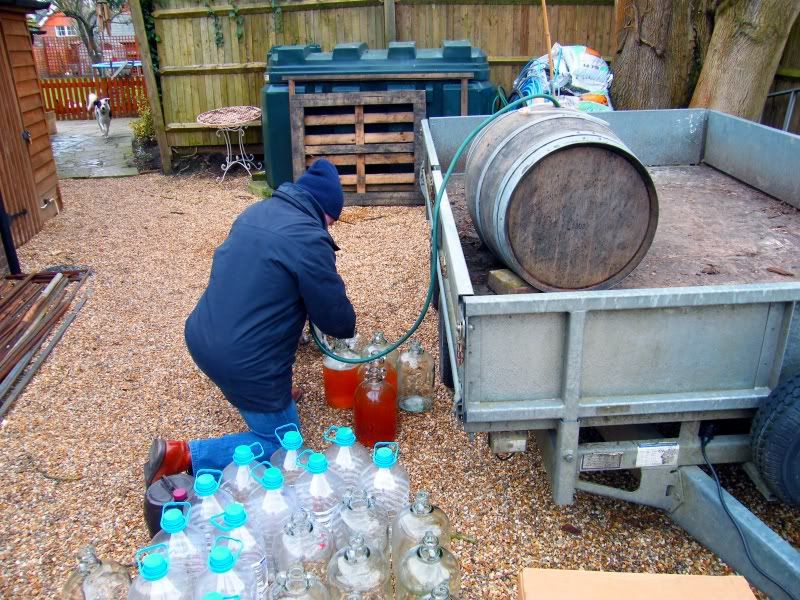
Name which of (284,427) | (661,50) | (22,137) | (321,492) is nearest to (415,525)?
(321,492)

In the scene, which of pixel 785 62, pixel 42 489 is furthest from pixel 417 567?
pixel 785 62

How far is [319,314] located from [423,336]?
1.81 m

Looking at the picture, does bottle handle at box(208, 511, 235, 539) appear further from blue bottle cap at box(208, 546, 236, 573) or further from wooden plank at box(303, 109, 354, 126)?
wooden plank at box(303, 109, 354, 126)

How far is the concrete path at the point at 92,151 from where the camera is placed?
11.1 metres

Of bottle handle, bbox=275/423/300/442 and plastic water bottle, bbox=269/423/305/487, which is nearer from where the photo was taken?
plastic water bottle, bbox=269/423/305/487

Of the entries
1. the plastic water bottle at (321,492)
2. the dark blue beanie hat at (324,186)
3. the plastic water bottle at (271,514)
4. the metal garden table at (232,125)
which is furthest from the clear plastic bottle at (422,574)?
the metal garden table at (232,125)

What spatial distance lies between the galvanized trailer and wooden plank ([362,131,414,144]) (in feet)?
18.3

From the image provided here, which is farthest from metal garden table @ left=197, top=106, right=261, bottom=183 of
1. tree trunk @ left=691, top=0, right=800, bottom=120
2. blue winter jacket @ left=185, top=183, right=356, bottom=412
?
blue winter jacket @ left=185, top=183, right=356, bottom=412

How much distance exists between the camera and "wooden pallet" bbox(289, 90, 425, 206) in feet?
26.3

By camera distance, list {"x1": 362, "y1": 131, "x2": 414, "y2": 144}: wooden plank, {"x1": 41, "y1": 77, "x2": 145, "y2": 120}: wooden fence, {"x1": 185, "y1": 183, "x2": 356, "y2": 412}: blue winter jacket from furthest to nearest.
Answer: {"x1": 41, "y1": 77, "x2": 145, "y2": 120}: wooden fence → {"x1": 362, "y1": 131, "x2": 414, "y2": 144}: wooden plank → {"x1": 185, "y1": 183, "x2": 356, "y2": 412}: blue winter jacket

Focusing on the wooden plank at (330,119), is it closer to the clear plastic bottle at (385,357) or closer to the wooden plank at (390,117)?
the wooden plank at (390,117)

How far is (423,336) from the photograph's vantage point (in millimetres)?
5031

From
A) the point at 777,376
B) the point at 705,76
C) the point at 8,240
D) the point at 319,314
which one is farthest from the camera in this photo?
the point at 705,76

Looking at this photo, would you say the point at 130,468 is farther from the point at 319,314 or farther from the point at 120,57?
the point at 120,57
